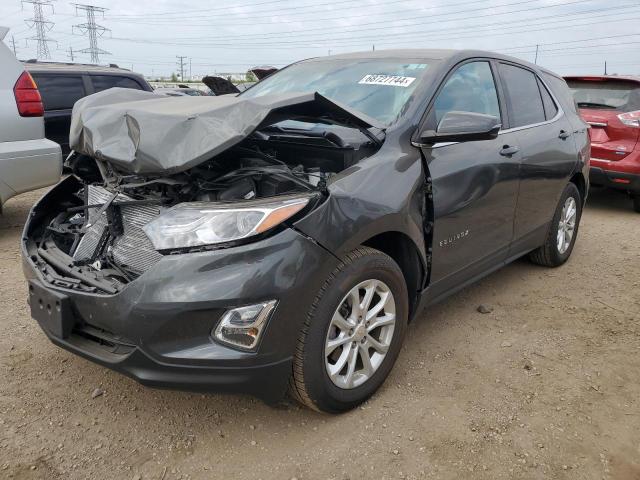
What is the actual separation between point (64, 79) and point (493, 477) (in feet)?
24.2

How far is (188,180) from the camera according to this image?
7.76ft

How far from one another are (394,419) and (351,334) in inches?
18.0

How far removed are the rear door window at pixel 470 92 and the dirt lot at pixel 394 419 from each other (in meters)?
1.36

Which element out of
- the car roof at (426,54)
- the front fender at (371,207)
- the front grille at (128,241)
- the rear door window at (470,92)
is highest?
the car roof at (426,54)

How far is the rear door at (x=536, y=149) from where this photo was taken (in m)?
3.65

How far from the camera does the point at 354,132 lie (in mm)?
2613

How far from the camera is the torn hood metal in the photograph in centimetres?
224

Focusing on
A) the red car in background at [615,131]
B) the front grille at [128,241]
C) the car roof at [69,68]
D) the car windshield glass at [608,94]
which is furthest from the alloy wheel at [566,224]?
the car roof at [69,68]

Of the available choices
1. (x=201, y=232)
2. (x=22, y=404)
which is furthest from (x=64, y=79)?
(x=201, y=232)

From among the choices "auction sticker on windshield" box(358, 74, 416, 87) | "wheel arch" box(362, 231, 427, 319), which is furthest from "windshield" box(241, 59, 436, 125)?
"wheel arch" box(362, 231, 427, 319)

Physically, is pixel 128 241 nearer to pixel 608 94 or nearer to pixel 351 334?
pixel 351 334

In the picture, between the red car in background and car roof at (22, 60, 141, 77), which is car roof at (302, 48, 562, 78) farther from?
car roof at (22, 60, 141, 77)

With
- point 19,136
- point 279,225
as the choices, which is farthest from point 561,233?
point 19,136

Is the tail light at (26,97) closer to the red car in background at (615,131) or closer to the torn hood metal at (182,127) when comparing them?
the torn hood metal at (182,127)
